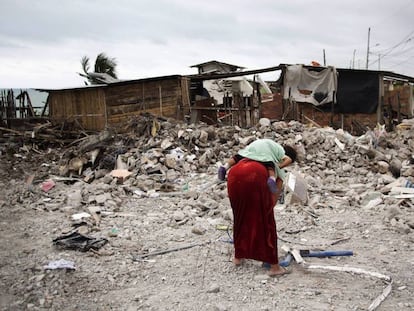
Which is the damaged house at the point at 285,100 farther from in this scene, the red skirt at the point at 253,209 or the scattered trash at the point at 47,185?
the red skirt at the point at 253,209

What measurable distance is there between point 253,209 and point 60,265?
183 cm

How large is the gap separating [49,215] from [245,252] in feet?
10.8

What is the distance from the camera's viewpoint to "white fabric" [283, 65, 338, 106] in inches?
551

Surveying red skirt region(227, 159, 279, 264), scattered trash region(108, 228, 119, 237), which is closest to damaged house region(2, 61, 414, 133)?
scattered trash region(108, 228, 119, 237)

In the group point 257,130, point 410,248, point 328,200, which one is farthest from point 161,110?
point 410,248

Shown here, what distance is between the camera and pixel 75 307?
10.0 feet

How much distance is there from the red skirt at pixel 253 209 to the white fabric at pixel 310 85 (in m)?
11.2

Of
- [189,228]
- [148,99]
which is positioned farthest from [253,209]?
[148,99]

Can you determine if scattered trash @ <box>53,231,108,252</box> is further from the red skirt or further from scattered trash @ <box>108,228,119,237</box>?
the red skirt

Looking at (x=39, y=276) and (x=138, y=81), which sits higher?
(x=138, y=81)

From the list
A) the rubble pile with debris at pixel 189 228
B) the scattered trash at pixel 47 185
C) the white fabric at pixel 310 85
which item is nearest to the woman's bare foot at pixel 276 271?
the rubble pile with debris at pixel 189 228

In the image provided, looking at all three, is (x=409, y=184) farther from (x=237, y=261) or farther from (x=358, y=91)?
(x=358, y=91)

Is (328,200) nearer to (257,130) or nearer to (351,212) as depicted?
(351,212)

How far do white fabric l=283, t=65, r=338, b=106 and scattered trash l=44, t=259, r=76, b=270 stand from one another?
1170 centimetres
